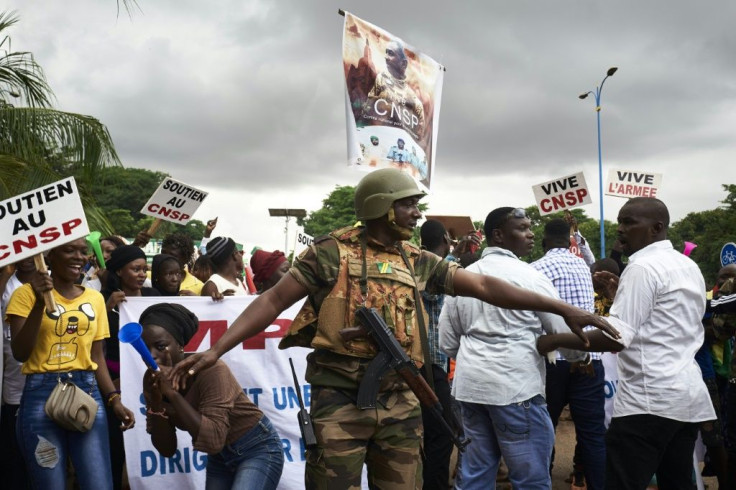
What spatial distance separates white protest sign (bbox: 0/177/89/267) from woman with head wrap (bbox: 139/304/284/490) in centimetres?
105

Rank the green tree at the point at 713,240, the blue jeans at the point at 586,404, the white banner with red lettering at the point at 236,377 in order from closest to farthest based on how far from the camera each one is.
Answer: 1. the blue jeans at the point at 586,404
2. the white banner with red lettering at the point at 236,377
3. the green tree at the point at 713,240

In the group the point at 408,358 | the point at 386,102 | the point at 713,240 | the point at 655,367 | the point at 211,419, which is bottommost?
the point at 211,419

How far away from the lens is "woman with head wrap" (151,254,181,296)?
6.02 m

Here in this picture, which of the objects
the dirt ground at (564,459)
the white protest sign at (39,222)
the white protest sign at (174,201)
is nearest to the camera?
the white protest sign at (39,222)

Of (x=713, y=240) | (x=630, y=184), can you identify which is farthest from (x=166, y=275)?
(x=713, y=240)

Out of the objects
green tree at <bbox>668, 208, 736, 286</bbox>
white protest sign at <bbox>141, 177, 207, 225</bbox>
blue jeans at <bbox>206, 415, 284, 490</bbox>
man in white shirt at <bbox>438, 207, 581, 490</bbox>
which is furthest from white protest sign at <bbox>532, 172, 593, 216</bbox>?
green tree at <bbox>668, 208, 736, 286</bbox>

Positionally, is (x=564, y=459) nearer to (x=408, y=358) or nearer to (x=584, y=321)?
(x=584, y=321)

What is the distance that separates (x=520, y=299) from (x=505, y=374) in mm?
984

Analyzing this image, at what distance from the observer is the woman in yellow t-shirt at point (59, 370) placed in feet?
13.0

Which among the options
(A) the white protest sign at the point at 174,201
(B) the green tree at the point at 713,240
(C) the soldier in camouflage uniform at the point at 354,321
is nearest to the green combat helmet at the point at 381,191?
(C) the soldier in camouflage uniform at the point at 354,321

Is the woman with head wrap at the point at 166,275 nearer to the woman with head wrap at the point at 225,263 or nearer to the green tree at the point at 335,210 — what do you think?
the woman with head wrap at the point at 225,263

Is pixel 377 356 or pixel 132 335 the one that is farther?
pixel 377 356

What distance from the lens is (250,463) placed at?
3518 millimetres

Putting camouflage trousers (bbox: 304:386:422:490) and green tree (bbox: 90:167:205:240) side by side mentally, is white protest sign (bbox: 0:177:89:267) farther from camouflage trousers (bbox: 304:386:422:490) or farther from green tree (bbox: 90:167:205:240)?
green tree (bbox: 90:167:205:240)
